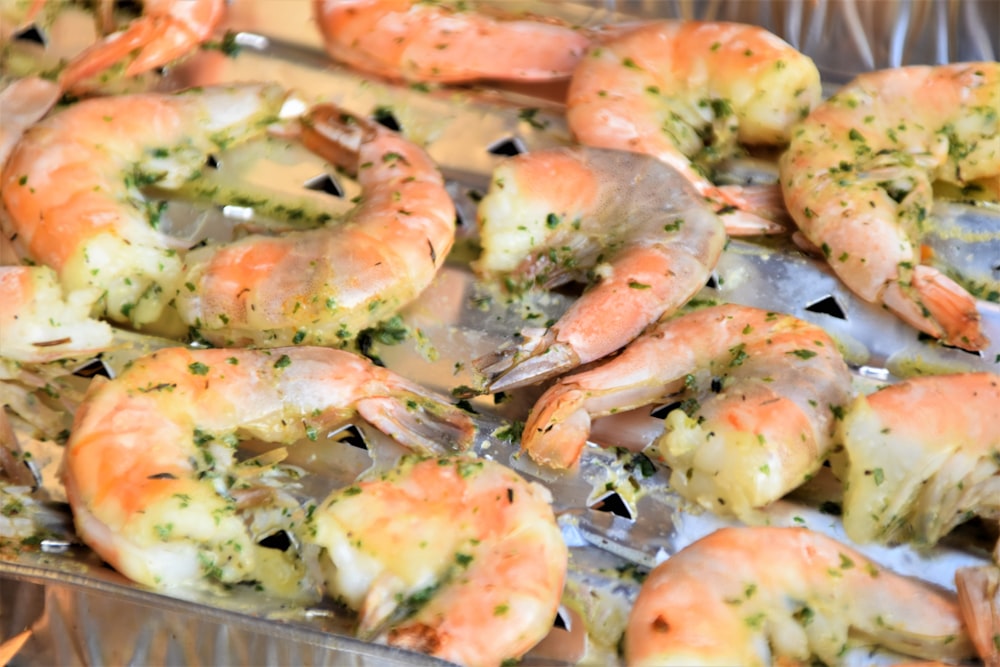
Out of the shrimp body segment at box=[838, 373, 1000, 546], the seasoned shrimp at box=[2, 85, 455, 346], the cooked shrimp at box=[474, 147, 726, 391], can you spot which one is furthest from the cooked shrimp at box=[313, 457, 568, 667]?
the shrimp body segment at box=[838, 373, 1000, 546]

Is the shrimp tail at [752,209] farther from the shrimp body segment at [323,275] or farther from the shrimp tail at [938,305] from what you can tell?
the shrimp body segment at [323,275]

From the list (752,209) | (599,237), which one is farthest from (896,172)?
(599,237)

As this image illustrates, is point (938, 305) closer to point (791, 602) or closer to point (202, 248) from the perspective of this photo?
point (791, 602)

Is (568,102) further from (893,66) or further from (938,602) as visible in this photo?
(938,602)

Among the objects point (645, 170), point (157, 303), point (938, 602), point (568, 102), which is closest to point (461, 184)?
point (568, 102)

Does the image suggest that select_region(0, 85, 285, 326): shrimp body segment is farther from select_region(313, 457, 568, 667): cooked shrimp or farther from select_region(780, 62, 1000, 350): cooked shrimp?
select_region(780, 62, 1000, 350): cooked shrimp

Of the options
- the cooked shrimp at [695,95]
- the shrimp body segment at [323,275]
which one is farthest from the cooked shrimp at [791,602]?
the cooked shrimp at [695,95]
